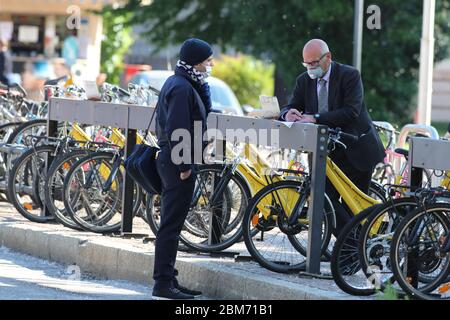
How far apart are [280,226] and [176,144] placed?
1.19m

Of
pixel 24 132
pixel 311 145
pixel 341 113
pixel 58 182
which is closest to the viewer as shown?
pixel 311 145

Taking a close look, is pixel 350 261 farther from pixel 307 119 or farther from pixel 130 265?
pixel 130 265

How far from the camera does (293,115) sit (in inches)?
371

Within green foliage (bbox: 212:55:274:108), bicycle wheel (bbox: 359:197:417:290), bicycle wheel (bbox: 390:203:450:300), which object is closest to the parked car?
green foliage (bbox: 212:55:274:108)

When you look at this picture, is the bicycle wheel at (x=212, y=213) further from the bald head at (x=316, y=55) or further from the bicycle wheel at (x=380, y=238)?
the bicycle wheel at (x=380, y=238)

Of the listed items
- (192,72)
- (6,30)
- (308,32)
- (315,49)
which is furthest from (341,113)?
(6,30)

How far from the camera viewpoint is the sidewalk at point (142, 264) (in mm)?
8555

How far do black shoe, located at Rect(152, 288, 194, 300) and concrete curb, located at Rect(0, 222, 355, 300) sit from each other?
27cm

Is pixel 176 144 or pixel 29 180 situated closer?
pixel 176 144

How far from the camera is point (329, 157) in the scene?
31.3 ft

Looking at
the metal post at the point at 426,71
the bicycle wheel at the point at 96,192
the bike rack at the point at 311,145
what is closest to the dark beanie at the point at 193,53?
the bike rack at the point at 311,145

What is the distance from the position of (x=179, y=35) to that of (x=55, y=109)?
59.3ft

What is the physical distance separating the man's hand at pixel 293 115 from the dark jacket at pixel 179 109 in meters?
0.80
